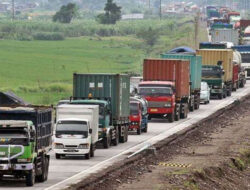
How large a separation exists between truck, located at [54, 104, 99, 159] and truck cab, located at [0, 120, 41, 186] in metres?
10.4

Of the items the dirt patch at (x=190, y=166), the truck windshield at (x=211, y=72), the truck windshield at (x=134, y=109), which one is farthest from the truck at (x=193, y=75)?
the truck windshield at (x=134, y=109)

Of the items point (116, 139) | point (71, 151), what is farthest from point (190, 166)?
point (116, 139)

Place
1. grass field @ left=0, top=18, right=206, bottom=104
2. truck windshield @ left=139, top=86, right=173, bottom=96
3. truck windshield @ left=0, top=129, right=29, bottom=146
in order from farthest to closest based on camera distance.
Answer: grass field @ left=0, top=18, right=206, bottom=104, truck windshield @ left=139, top=86, right=173, bottom=96, truck windshield @ left=0, top=129, right=29, bottom=146

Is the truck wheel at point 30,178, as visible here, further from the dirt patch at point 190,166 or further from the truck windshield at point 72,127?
the truck windshield at point 72,127

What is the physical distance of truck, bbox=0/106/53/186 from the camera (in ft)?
108

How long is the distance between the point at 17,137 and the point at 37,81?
237 ft

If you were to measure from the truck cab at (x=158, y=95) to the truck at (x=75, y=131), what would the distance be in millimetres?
21640

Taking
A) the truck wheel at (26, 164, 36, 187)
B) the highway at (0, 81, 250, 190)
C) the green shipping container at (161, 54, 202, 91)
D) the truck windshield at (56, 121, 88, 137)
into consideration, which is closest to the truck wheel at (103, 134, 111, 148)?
the highway at (0, 81, 250, 190)

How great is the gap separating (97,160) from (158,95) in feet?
75.4

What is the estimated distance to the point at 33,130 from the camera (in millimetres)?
34000

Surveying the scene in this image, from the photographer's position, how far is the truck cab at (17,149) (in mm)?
32969

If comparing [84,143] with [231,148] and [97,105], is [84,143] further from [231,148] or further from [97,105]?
[231,148]

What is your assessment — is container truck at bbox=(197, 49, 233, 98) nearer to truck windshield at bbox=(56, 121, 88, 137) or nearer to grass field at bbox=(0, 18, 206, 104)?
grass field at bbox=(0, 18, 206, 104)

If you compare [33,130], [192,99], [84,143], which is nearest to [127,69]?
[192,99]
